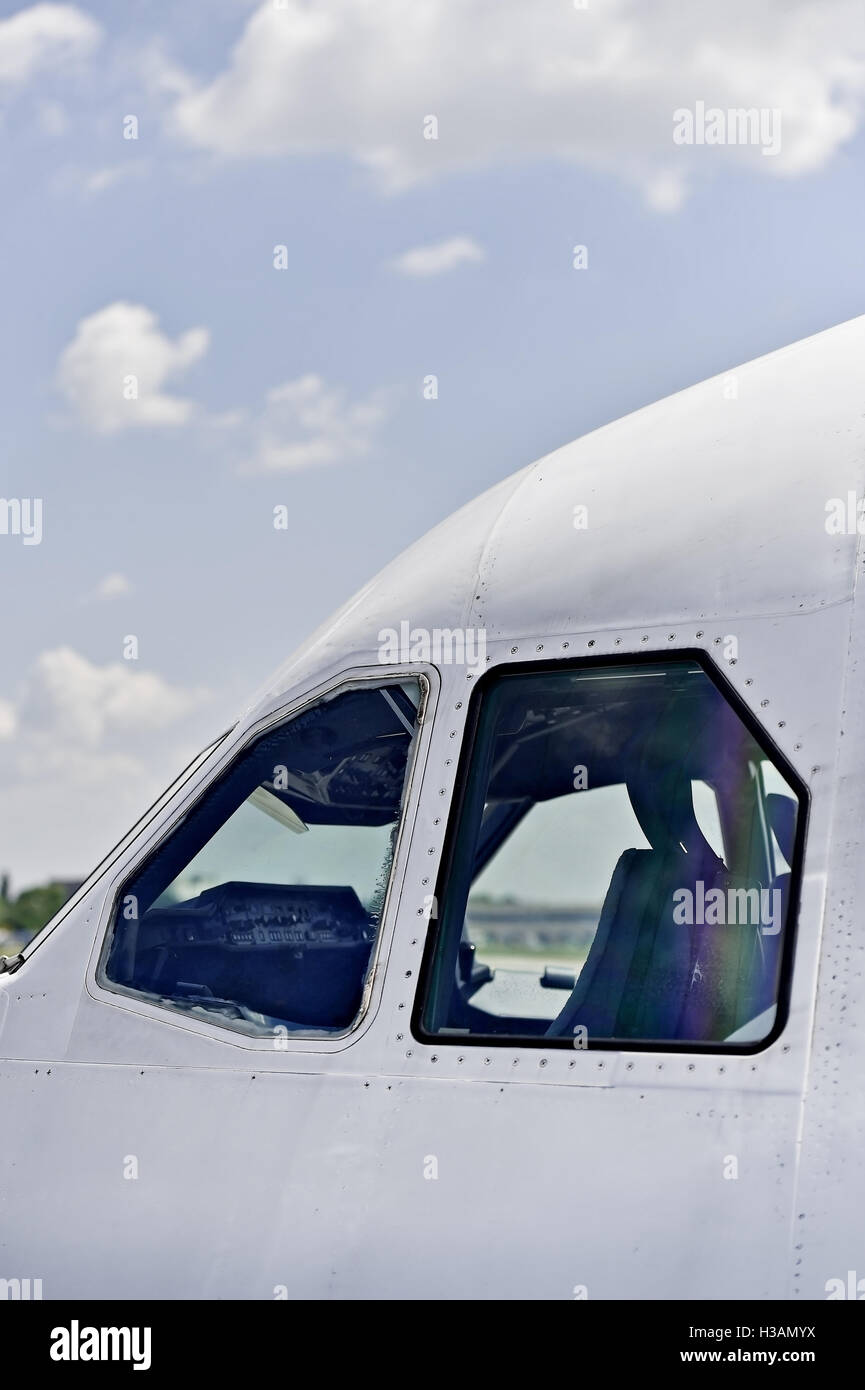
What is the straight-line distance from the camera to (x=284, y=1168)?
386cm

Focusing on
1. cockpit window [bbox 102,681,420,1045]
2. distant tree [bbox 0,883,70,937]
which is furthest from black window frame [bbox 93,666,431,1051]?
distant tree [bbox 0,883,70,937]

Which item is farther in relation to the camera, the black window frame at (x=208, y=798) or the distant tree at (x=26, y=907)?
the distant tree at (x=26, y=907)

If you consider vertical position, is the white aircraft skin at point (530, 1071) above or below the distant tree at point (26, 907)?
below

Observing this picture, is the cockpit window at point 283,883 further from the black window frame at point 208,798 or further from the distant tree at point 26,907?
the distant tree at point 26,907

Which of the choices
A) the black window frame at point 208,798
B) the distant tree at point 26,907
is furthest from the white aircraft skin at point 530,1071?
the distant tree at point 26,907

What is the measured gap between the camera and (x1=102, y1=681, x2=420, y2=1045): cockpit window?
4.16 m

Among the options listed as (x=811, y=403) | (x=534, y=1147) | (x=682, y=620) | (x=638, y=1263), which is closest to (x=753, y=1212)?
(x=638, y=1263)

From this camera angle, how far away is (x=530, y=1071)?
12.4 ft

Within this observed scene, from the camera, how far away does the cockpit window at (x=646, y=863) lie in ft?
12.5

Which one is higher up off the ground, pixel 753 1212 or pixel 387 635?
pixel 387 635

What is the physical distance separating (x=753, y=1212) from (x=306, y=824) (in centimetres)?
177

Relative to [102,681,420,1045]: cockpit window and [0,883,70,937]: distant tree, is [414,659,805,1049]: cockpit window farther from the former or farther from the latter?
[0,883,70,937]: distant tree

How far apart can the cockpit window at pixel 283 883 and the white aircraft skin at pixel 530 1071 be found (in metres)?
0.07
